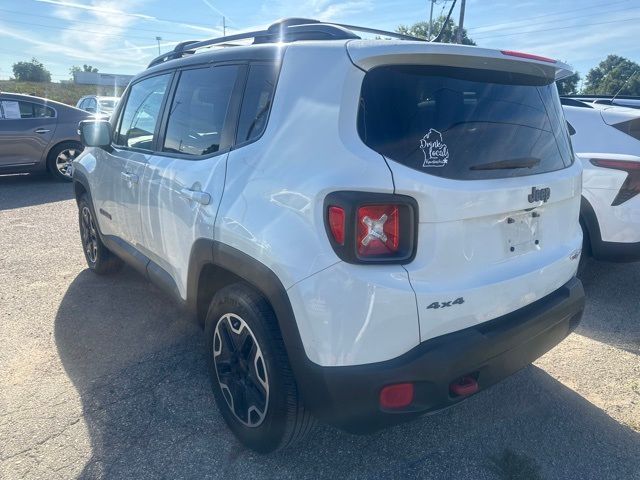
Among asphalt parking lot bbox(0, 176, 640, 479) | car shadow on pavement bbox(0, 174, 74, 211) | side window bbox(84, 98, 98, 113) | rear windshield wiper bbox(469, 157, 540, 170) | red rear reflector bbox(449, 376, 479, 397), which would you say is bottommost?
car shadow on pavement bbox(0, 174, 74, 211)

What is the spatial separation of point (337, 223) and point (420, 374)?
25.7 inches

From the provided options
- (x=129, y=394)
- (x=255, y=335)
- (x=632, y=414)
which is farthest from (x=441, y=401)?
(x=129, y=394)

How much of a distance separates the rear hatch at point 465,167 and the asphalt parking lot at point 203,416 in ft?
2.69

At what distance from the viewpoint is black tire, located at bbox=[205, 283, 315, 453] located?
6.96ft

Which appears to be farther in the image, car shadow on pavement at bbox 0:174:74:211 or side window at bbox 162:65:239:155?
car shadow on pavement at bbox 0:174:74:211

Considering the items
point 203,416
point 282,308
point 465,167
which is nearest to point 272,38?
point 465,167

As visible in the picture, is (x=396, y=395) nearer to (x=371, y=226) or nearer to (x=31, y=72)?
(x=371, y=226)

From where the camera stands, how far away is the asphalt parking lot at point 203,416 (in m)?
2.36

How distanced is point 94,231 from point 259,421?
302cm

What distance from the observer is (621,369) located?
10.4 feet

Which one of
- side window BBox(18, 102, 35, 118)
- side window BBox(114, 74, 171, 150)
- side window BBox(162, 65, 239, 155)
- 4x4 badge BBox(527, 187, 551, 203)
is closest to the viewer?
4x4 badge BBox(527, 187, 551, 203)

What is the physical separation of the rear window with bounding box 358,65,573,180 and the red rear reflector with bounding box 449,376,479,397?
82 cm

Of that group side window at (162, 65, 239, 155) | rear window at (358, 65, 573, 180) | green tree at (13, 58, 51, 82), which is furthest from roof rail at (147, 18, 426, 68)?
green tree at (13, 58, 51, 82)

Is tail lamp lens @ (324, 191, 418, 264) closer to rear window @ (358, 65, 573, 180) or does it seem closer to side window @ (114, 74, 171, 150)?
rear window @ (358, 65, 573, 180)
